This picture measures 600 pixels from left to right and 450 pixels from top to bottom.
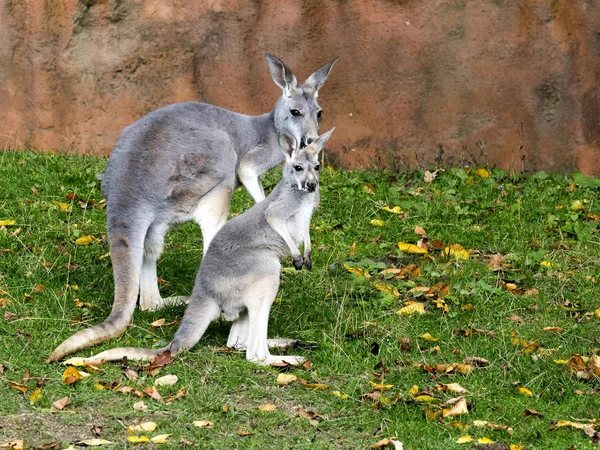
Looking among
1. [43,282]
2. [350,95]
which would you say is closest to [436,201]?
[350,95]

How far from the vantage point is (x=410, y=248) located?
764cm

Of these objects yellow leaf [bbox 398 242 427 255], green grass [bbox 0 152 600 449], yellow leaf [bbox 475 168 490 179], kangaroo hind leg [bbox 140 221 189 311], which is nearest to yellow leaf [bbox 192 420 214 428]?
green grass [bbox 0 152 600 449]

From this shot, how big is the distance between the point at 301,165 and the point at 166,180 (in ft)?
3.18

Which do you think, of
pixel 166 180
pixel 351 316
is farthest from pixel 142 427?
pixel 166 180

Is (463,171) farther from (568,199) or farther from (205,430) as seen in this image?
(205,430)

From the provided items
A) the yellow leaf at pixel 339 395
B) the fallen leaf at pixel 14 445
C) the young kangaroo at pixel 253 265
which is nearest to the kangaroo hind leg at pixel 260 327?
the young kangaroo at pixel 253 265

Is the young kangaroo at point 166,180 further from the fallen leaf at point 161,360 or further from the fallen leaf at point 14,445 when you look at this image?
the fallen leaf at point 14,445

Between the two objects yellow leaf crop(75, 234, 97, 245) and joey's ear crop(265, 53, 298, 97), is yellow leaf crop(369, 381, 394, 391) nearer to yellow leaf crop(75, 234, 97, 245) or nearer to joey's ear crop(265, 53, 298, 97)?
joey's ear crop(265, 53, 298, 97)

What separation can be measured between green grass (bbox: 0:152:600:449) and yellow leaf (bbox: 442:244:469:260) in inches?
3.0

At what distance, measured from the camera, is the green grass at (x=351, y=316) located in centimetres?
489

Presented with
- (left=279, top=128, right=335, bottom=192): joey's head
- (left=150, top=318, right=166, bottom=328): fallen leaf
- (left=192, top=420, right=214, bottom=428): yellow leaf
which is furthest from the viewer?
(left=150, top=318, right=166, bottom=328): fallen leaf

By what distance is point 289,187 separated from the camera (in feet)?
19.9

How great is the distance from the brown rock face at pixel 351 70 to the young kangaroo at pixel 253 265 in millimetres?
4058

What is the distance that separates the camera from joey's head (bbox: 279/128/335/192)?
5980 millimetres
